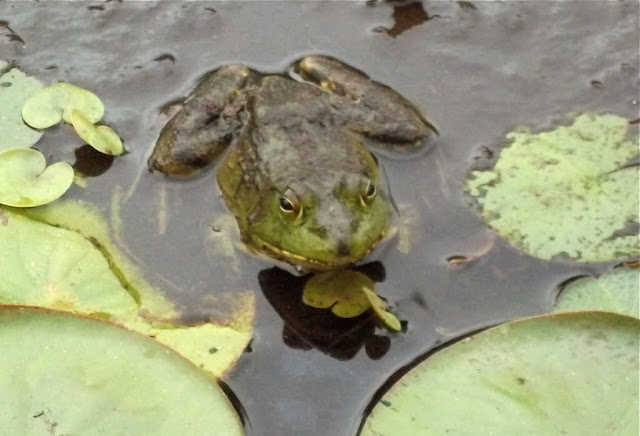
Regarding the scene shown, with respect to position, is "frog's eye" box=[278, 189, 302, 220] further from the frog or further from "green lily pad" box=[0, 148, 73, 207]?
"green lily pad" box=[0, 148, 73, 207]

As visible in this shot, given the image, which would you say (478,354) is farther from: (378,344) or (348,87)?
(348,87)

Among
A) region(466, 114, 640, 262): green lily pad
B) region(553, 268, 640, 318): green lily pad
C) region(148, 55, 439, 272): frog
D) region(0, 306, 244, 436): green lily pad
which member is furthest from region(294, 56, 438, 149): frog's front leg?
region(0, 306, 244, 436): green lily pad

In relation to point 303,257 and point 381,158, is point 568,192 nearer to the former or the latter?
point 381,158

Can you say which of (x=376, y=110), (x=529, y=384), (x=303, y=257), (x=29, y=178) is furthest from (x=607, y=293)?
(x=29, y=178)

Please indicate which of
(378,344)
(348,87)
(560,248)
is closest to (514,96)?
(348,87)

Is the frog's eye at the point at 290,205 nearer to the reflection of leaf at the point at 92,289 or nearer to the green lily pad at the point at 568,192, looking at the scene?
the reflection of leaf at the point at 92,289
